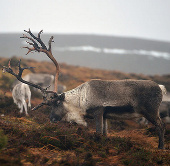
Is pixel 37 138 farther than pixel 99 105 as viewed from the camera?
No

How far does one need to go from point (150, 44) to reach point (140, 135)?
38499 millimetres

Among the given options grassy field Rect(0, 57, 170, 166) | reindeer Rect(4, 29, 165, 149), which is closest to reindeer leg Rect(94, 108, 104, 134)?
reindeer Rect(4, 29, 165, 149)

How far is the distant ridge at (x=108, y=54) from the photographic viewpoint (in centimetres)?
3794

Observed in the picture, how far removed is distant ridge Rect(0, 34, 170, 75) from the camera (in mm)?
37938

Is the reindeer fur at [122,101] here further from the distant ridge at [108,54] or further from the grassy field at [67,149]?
the distant ridge at [108,54]

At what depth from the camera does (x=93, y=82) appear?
6.45 meters

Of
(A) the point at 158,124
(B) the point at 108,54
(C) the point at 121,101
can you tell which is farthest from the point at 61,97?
(B) the point at 108,54

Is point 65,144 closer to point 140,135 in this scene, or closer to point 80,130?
point 80,130

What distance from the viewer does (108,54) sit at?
4059cm

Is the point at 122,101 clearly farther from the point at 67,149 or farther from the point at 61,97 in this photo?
the point at 67,149

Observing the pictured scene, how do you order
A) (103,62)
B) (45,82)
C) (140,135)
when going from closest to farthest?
(140,135)
(45,82)
(103,62)

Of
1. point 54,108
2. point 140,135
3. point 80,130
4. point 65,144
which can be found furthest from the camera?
point 140,135

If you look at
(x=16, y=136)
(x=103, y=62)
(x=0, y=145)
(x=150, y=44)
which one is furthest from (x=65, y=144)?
(x=150, y=44)

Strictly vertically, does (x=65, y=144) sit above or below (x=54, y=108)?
below
